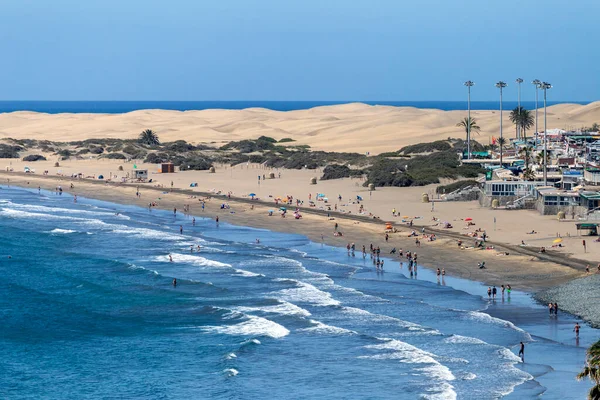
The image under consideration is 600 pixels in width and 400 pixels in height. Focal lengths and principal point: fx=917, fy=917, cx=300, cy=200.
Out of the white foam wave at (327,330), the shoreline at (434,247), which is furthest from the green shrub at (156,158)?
the white foam wave at (327,330)

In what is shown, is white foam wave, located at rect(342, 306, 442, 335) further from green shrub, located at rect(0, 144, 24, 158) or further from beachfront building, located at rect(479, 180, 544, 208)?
green shrub, located at rect(0, 144, 24, 158)

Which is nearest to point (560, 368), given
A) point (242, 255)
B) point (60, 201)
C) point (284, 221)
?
point (242, 255)

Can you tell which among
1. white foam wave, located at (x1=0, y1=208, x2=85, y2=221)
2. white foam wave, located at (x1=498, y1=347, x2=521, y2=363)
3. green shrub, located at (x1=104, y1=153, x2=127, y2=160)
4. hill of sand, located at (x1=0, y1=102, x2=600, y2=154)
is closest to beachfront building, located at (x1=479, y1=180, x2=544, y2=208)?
white foam wave, located at (x1=0, y1=208, x2=85, y2=221)

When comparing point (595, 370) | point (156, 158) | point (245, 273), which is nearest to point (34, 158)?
point (156, 158)

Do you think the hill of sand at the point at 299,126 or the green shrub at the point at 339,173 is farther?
the hill of sand at the point at 299,126

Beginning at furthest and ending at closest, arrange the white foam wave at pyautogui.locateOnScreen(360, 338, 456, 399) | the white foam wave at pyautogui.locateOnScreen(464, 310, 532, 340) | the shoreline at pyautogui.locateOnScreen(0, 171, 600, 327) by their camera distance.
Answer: the shoreline at pyautogui.locateOnScreen(0, 171, 600, 327), the white foam wave at pyautogui.locateOnScreen(464, 310, 532, 340), the white foam wave at pyautogui.locateOnScreen(360, 338, 456, 399)

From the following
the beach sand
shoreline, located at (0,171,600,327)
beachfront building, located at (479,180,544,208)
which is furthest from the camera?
beachfront building, located at (479,180,544,208)

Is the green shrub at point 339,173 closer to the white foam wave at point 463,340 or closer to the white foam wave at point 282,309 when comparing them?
the white foam wave at point 282,309
